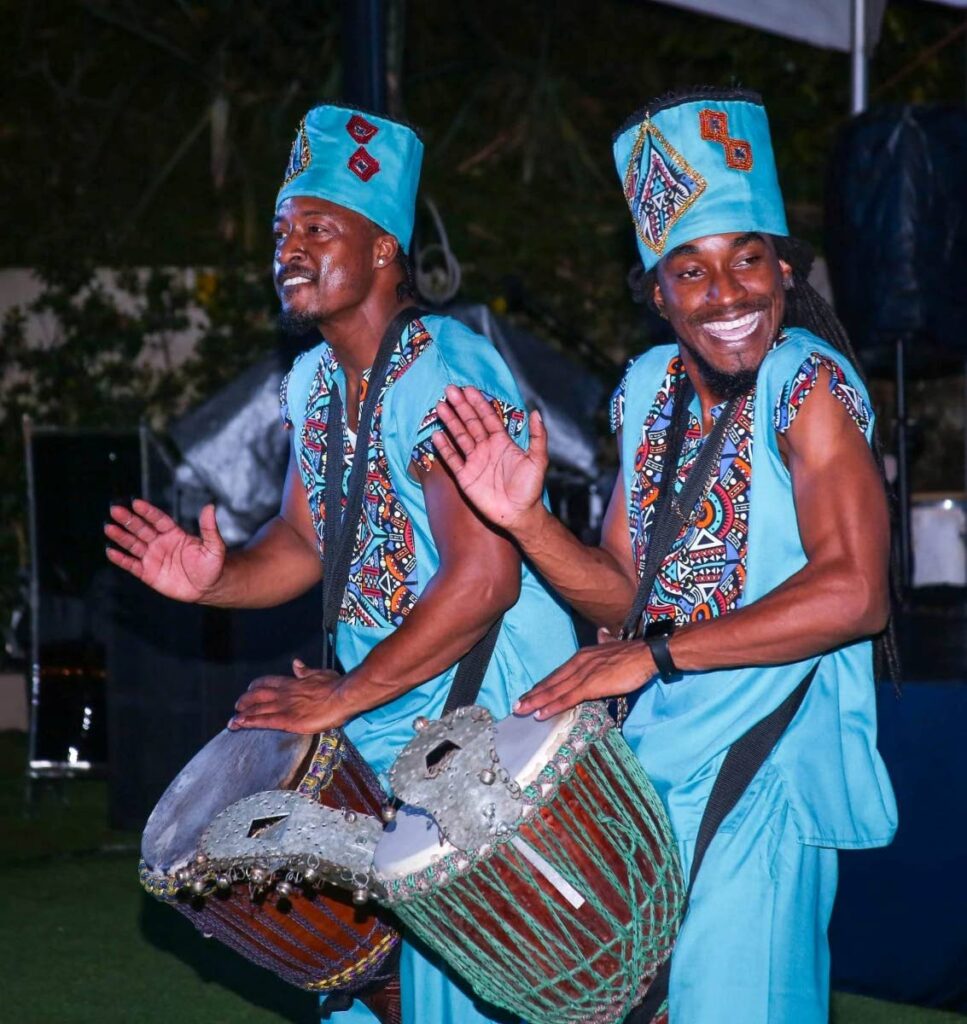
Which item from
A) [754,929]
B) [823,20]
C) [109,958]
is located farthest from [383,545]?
[823,20]

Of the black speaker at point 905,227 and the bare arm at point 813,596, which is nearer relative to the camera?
the bare arm at point 813,596

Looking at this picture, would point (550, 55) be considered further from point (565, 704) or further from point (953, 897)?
point (565, 704)

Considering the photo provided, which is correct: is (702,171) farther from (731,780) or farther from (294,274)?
(731,780)

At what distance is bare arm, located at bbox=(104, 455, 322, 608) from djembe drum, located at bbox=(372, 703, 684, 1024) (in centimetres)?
88

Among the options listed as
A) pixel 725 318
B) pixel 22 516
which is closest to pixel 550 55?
pixel 22 516

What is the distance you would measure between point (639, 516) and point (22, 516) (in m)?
7.33

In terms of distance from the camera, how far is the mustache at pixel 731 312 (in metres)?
2.92

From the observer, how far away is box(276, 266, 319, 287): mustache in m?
3.44

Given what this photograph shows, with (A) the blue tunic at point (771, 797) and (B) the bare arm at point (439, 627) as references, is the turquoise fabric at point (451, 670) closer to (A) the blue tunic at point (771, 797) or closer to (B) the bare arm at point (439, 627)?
(B) the bare arm at point (439, 627)

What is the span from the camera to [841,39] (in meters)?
7.40

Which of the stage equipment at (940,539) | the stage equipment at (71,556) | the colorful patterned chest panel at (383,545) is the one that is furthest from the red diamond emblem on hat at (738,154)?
the stage equipment at (940,539)

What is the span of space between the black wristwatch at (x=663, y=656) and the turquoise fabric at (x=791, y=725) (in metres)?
0.11

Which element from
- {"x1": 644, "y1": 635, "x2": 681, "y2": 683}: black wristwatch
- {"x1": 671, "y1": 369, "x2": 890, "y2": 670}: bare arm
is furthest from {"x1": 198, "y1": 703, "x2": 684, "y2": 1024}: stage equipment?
{"x1": 671, "y1": 369, "x2": 890, "y2": 670}: bare arm

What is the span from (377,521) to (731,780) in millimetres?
915
